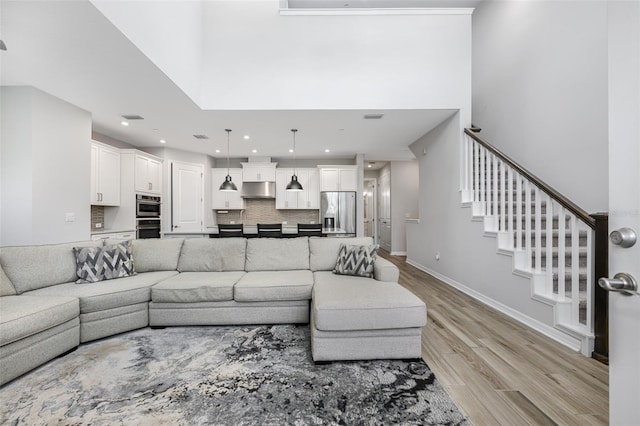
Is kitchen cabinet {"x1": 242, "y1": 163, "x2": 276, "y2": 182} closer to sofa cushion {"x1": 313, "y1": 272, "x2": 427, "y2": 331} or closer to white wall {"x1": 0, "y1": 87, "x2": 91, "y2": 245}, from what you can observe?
white wall {"x1": 0, "y1": 87, "x2": 91, "y2": 245}

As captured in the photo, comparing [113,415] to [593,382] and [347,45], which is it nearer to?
[593,382]

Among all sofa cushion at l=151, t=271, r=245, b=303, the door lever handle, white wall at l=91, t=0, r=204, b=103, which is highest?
white wall at l=91, t=0, r=204, b=103

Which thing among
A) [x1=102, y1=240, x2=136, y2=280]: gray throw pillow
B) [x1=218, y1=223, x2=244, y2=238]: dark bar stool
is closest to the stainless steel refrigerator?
[x1=218, y1=223, x2=244, y2=238]: dark bar stool

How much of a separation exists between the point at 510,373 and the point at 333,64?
13.1 feet

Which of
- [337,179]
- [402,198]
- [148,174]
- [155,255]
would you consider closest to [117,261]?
[155,255]

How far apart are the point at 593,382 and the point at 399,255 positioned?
18.7 ft

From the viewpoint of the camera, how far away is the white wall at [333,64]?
12.7ft

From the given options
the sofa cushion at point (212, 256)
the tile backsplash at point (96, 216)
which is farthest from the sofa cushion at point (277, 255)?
the tile backsplash at point (96, 216)

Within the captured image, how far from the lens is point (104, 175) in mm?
4699

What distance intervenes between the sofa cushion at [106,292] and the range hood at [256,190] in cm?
429

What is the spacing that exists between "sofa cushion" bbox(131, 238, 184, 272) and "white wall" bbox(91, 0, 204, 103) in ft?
6.38

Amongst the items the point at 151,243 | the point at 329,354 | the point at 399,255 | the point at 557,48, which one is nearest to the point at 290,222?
the point at 399,255

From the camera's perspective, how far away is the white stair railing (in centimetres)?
226

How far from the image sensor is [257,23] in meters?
3.88
